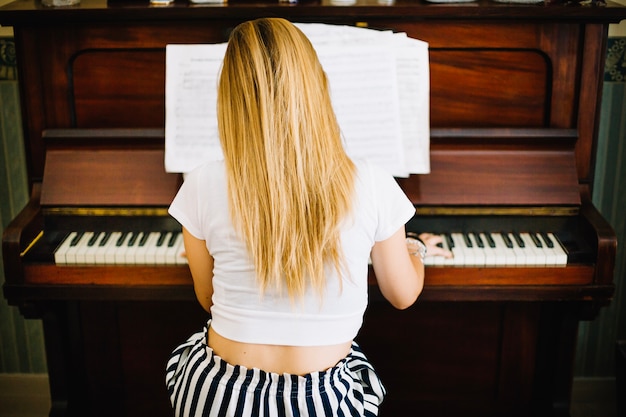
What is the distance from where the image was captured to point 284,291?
1367mm

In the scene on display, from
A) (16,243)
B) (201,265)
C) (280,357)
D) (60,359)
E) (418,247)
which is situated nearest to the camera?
(280,357)

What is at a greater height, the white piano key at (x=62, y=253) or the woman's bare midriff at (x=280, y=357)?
the white piano key at (x=62, y=253)

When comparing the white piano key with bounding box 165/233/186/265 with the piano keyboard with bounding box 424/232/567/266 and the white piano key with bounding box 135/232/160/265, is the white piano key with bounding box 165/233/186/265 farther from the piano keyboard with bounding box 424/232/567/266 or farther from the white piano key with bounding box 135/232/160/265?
the piano keyboard with bounding box 424/232/567/266

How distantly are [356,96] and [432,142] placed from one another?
29 centimetres

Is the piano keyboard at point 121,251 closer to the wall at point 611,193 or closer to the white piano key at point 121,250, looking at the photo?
the white piano key at point 121,250

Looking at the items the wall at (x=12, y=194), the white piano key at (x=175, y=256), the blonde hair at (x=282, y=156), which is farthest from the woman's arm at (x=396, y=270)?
the wall at (x=12, y=194)

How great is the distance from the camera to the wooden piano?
6.24 ft

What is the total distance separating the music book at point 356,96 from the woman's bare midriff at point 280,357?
649 mm

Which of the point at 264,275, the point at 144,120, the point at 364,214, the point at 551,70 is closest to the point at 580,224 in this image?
the point at 551,70

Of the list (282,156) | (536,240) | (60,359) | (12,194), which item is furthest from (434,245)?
(12,194)

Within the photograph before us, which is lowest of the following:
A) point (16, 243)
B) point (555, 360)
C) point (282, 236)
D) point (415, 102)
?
point (555, 360)

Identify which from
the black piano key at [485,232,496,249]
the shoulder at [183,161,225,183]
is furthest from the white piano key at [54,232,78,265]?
the black piano key at [485,232,496,249]

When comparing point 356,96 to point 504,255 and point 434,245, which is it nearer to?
point 434,245

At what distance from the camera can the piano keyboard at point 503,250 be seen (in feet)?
6.15
